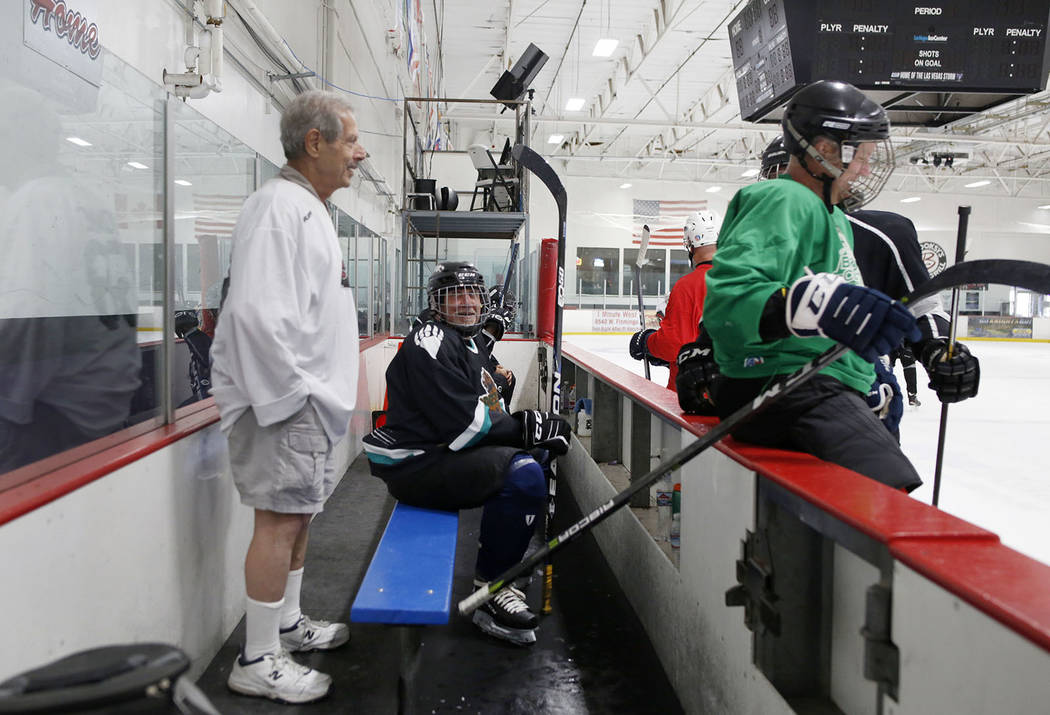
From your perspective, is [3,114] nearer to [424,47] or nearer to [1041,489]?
[1041,489]

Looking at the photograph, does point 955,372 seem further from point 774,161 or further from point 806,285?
point 774,161

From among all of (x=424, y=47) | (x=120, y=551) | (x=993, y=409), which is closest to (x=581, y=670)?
(x=120, y=551)

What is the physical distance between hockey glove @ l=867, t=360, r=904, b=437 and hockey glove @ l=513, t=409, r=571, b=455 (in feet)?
3.13

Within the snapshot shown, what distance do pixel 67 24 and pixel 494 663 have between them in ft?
6.98

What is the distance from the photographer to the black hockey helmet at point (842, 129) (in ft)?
5.01

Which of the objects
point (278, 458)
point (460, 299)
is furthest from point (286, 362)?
point (460, 299)

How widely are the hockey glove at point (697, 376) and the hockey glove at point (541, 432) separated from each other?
21.4 inches

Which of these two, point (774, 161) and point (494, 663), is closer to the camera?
point (494, 663)

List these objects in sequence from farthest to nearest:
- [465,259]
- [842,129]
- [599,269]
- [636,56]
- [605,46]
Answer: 1. [599,269]
2. [636,56]
3. [605,46]
4. [465,259]
5. [842,129]

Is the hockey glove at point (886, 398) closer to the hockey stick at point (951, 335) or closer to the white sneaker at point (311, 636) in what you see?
the hockey stick at point (951, 335)

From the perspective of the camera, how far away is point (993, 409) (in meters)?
7.07

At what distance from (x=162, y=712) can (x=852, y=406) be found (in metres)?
1.31

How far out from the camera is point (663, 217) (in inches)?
748

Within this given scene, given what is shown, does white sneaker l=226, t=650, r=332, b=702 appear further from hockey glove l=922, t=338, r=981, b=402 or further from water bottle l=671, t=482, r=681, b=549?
hockey glove l=922, t=338, r=981, b=402
